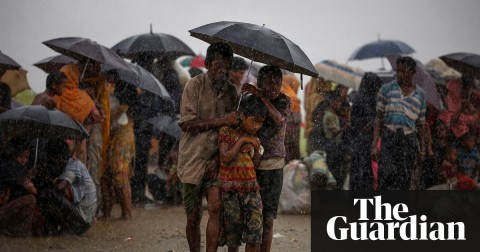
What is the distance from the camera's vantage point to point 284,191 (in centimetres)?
959

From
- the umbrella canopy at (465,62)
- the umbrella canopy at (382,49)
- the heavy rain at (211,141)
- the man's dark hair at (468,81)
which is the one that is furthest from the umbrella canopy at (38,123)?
the umbrella canopy at (382,49)

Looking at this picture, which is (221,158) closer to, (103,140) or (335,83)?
(103,140)

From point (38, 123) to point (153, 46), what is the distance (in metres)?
3.36

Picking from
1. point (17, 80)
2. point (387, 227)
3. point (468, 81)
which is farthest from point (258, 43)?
point (17, 80)

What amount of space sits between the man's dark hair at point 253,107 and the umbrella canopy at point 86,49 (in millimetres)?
→ 2737

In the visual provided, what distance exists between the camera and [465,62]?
944 centimetres


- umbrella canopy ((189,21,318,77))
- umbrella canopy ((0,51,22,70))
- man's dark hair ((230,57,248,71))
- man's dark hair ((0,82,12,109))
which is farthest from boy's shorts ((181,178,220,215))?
man's dark hair ((0,82,12,109))

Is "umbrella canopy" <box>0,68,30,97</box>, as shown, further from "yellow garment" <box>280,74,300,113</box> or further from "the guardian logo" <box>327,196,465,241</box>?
"the guardian logo" <box>327,196,465,241</box>

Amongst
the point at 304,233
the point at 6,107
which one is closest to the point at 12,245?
the point at 6,107

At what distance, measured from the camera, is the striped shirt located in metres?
7.83

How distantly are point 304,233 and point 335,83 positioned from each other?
400cm

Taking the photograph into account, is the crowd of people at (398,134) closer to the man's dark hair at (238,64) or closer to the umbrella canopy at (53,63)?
the man's dark hair at (238,64)

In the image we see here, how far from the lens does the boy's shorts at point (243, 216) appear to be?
5090 millimetres

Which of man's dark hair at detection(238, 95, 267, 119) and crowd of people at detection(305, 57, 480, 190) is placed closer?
man's dark hair at detection(238, 95, 267, 119)
